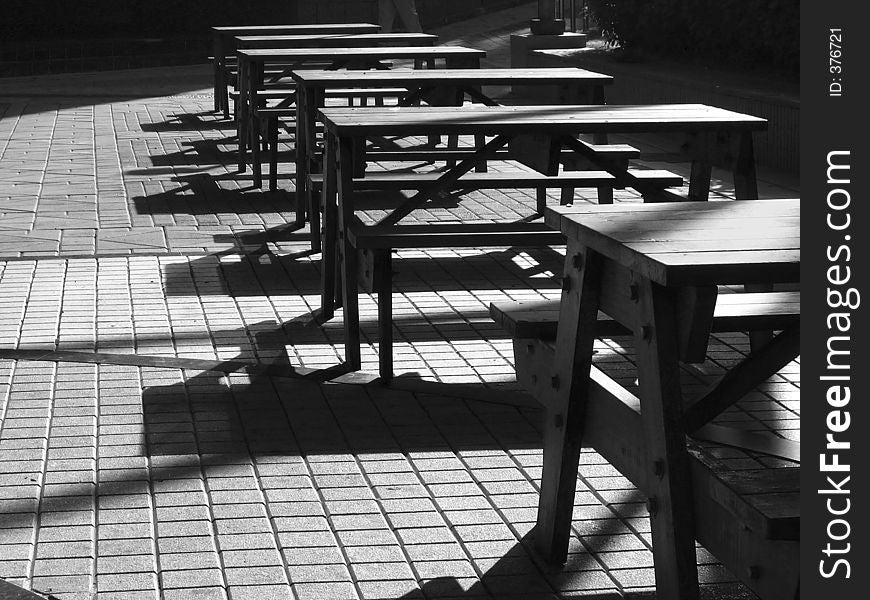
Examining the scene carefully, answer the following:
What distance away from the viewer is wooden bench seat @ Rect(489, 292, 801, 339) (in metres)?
3.52

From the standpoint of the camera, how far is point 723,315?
3551 mm

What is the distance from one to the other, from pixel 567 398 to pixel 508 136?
2361 millimetres

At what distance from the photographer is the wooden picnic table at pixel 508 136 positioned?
556 centimetres

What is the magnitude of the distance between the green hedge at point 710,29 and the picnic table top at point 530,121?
6.76 meters

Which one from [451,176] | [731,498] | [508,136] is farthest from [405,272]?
[731,498]

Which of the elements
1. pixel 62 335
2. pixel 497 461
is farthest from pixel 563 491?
pixel 62 335

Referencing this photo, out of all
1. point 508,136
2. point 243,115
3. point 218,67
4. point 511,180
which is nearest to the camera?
point 508,136

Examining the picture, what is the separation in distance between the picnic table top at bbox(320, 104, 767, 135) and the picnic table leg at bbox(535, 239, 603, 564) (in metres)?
2.00

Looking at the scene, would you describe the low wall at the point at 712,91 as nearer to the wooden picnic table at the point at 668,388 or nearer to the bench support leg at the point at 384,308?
the bench support leg at the point at 384,308

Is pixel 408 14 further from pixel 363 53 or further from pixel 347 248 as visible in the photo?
pixel 347 248

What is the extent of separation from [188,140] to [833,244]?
11.3m

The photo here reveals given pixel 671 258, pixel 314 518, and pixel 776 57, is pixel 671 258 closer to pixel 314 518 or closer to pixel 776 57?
pixel 314 518

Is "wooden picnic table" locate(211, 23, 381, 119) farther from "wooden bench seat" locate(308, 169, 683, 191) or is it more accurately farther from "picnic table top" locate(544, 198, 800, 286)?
"picnic table top" locate(544, 198, 800, 286)

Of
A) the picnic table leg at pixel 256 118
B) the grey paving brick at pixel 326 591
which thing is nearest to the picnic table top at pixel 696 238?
the grey paving brick at pixel 326 591
